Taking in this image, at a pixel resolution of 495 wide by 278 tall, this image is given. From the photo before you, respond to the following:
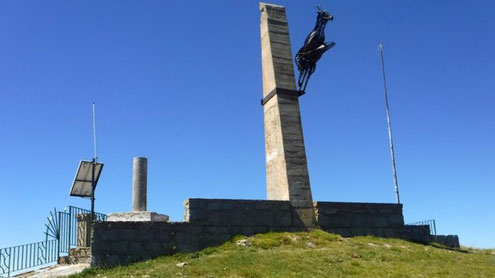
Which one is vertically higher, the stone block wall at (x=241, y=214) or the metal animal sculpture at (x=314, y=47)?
the metal animal sculpture at (x=314, y=47)

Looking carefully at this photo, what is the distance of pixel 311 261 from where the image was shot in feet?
35.7

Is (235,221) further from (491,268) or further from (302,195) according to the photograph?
(491,268)

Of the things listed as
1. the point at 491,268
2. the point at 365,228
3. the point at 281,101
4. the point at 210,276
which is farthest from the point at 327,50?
the point at 210,276

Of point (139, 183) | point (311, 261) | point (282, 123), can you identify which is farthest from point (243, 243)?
point (139, 183)

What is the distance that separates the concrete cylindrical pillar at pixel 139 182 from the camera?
15.0 metres

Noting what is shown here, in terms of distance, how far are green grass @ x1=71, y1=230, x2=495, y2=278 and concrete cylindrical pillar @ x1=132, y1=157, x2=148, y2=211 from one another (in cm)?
355

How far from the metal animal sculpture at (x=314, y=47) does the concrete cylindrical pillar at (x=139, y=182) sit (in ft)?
18.4

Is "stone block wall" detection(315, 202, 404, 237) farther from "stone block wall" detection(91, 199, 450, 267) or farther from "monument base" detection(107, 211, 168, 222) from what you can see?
"monument base" detection(107, 211, 168, 222)

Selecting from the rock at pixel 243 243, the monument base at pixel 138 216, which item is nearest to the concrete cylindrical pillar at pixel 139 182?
the monument base at pixel 138 216

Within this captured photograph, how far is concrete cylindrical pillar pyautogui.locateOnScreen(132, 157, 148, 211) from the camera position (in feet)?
49.3

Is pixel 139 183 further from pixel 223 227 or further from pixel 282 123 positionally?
pixel 282 123

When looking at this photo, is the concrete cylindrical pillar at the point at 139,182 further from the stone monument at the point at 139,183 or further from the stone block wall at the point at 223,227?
the stone block wall at the point at 223,227

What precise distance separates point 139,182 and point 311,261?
6.34m

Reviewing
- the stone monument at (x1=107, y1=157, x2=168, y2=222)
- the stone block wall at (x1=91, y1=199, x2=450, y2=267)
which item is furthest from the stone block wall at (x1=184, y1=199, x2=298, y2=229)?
A: the stone monument at (x1=107, y1=157, x2=168, y2=222)
